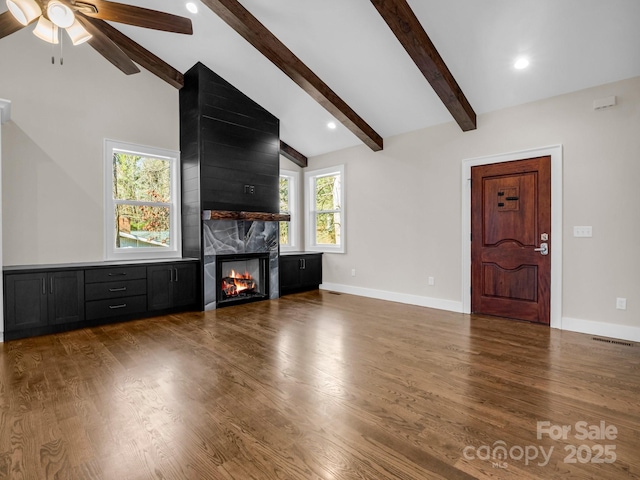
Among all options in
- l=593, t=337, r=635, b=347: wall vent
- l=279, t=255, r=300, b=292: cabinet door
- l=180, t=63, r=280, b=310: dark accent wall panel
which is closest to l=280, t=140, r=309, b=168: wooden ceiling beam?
l=180, t=63, r=280, b=310: dark accent wall panel

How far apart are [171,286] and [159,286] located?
16cm

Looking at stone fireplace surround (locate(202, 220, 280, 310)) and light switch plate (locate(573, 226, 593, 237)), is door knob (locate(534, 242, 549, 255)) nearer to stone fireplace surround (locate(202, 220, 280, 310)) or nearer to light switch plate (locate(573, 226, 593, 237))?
light switch plate (locate(573, 226, 593, 237))

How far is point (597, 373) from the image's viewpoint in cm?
278

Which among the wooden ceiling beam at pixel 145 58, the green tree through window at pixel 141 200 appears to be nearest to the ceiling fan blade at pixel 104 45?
the wooden ceiling beam at pixel 145 58

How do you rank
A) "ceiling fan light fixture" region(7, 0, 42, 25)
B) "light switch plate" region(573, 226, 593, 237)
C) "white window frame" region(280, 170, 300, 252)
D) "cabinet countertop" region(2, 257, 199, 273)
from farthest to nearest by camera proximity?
"white window frame" region(280, 170, 300, 252) < "light switch plate" region(573, 226, 593, 237) < "cabinet countertop" region(2, 257, 199, 273) < "ceiling fan light fixture" region(7, 0, 42, 25)

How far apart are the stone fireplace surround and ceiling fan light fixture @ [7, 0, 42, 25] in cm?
287

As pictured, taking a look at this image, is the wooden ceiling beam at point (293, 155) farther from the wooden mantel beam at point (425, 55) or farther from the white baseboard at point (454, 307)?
the wooden mantel beam at point (425, 55)

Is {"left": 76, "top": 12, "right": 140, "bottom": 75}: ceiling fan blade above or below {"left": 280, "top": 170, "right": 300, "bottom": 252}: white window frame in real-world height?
above

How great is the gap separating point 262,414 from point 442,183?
4142 millimetres

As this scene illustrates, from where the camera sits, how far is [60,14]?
260 cm

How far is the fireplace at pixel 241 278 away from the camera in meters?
5.38

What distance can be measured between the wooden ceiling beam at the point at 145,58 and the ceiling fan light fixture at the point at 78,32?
6.37ft

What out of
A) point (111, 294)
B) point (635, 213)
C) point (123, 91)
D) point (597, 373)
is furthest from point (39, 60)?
point (635, 213)

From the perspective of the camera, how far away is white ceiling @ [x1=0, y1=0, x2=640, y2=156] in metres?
3.30
